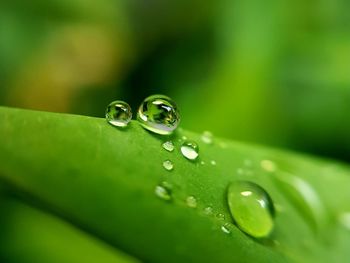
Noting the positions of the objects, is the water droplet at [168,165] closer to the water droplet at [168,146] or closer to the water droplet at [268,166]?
the water droplet at [168,146]

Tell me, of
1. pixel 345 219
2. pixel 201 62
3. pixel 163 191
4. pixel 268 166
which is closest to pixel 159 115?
pixel 163 191

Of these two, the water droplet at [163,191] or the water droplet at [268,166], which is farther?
the water droplet at [268,166]

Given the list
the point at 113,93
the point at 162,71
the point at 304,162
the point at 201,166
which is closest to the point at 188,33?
the point at 162,71

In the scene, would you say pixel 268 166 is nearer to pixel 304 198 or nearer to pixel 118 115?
pixel 304 198

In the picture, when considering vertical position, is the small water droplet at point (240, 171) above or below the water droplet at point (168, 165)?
above

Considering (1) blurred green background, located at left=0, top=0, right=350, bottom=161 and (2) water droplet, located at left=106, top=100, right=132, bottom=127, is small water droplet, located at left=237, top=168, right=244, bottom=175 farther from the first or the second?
(1) blurred green background, located at left=0, top=0, right=350, bottom=161

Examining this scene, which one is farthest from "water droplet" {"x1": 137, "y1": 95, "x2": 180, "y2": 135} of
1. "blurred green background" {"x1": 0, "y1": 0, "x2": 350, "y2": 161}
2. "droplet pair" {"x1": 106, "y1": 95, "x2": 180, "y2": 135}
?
"blurred green background" {"x1": 0, "y1": 0, "x2": 350, "y2": 161}

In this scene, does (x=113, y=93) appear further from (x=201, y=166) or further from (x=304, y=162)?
(x=201, y=166)

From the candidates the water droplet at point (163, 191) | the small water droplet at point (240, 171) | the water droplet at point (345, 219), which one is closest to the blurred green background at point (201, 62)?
the water droplet at point (345, 219)
